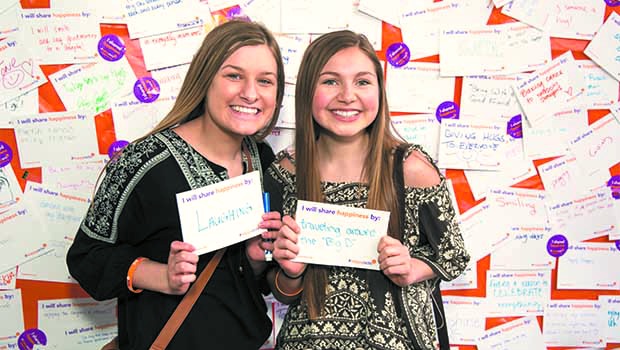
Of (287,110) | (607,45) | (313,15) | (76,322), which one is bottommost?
(76,322)

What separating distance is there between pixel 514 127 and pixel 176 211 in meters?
1.23

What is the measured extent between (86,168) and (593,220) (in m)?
1.87

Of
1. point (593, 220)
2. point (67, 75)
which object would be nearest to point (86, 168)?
point (67, 75)

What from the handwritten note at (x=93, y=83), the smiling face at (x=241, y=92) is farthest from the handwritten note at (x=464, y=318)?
the handwritten note at (x=93, y=83)

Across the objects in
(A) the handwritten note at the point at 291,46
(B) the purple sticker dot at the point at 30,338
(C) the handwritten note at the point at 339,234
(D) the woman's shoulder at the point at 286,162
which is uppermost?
(A) the handwritten note at the point at 291,46

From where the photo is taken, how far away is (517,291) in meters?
1.81

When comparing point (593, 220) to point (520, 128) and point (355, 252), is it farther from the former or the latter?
point (355, 252)

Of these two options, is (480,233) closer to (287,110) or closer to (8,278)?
(287,110)

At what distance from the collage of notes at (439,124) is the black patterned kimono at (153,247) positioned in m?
0.49

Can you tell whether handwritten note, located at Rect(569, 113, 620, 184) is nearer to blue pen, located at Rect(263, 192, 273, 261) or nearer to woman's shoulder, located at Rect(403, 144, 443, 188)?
woman's shoulder, located at Rect(403, 144, 443, 188)

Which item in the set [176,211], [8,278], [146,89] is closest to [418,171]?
[176,211]

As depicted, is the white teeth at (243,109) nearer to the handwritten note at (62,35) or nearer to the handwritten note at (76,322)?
the handwritten note at (62,35)

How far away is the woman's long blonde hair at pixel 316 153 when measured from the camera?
1247 millimetres

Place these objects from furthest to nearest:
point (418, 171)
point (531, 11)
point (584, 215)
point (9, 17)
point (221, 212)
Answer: point (584, 215) < point (531, 11) < point (9, 17) < point (418, 171) < point (221, 212)
